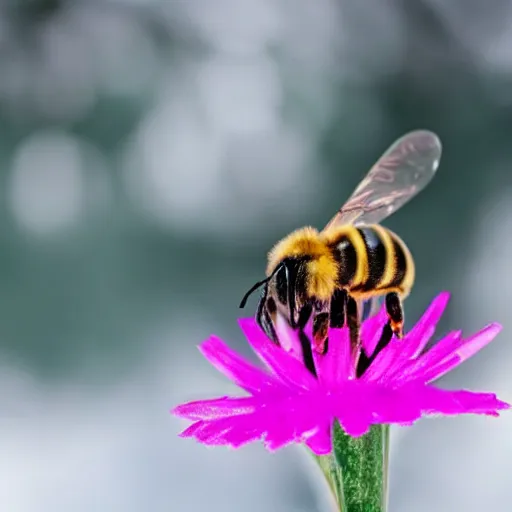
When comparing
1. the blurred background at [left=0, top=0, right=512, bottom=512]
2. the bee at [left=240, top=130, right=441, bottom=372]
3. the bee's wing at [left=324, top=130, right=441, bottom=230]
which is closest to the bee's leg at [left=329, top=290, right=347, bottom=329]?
the bee at [left=240, top=130, right=441, bottom=372]

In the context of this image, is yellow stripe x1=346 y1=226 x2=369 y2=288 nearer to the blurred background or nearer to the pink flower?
the pink flower

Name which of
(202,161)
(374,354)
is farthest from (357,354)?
(202,161)

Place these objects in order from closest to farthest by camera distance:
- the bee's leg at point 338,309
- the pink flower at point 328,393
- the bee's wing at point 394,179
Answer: the pink flower at point 328,393
the bee's leg at point 338,309
the bee's wing at point 394,179

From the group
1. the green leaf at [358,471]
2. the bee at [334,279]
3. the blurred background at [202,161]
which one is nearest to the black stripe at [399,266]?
the bee at [334,279]

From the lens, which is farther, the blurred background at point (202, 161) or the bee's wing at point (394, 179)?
the blurred background at point (202, 161)

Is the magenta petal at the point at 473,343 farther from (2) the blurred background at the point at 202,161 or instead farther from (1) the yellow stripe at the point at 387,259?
(2) the blurred background at the point at 202,161

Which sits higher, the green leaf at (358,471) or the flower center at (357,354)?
the flower center at (357,354)

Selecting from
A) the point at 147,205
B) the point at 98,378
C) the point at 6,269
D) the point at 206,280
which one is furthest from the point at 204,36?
the point at 98,378
